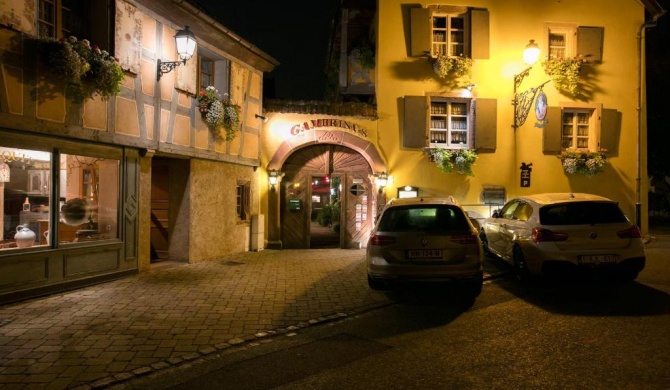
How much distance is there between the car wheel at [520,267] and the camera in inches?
333

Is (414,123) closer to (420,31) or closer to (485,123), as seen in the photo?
(485,123)

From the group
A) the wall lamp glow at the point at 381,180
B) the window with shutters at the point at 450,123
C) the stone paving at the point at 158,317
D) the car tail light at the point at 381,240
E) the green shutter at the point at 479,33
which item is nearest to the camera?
the stone paving at the point at 158,317

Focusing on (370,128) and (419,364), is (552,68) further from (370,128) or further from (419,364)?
(419,364)

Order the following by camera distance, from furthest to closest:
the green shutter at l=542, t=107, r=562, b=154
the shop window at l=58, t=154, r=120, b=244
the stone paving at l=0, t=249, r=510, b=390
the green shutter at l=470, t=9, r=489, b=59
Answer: the green shutter at l=542, t=107, r=562, b=154
the green shutter at l=470, t=9, r=489, b=59
the shop window at l=58, t=154, r=120, b=244
the stone paving at l=0, t=249, r=510, b=390

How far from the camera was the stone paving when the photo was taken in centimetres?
480

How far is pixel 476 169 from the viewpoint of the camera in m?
14.5

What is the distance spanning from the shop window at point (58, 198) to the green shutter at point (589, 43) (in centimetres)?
1381

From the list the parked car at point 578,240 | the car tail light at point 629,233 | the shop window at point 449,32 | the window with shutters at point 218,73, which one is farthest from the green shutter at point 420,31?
the car tail light at point 629,233

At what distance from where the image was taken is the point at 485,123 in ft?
47.0

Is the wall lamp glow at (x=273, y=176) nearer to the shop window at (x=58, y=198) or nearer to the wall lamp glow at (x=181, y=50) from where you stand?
the wall lamp glow at (x=181, y=50)

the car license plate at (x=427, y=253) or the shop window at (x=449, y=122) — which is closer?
the car license plate at (x=427, y=253)

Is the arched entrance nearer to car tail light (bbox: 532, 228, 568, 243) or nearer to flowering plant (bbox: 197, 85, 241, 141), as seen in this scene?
flowering plant (bbox: 197, 85, 241, 141)

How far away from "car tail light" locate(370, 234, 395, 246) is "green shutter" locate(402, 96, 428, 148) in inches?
285

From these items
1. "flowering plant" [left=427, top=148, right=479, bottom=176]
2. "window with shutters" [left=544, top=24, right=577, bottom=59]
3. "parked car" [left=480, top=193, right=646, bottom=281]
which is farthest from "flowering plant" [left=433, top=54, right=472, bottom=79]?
"parked car" [left=480, top=193, right=646, bottom=281]
